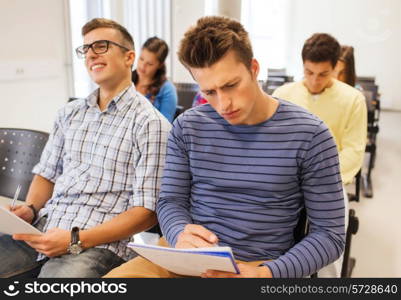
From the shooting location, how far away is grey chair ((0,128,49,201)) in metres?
1.71

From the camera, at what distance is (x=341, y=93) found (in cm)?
216

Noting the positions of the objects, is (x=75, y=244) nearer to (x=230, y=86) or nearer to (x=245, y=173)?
(x=245, y=173)

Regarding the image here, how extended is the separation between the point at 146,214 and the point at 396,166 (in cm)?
413

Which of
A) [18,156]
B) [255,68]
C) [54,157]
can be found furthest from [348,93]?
[18,156]

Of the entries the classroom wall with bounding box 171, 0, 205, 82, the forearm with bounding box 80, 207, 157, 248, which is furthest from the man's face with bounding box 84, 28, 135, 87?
the classroom wall with bounding box 171, 0, 205, 82

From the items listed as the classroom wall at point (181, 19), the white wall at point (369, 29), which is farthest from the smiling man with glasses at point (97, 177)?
the white wall at point (369, 29)

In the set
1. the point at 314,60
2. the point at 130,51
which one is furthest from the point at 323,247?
the point at 314,60

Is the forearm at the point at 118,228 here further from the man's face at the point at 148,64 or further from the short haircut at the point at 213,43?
the man's face at the point at 148,64

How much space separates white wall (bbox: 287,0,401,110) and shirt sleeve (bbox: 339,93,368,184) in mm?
6397

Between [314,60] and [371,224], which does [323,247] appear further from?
[371,224]

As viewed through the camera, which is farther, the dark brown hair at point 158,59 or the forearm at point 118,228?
the dark brown hair at point 158,59

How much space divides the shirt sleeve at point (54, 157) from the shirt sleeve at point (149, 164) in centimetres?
40

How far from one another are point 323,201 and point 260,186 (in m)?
0.18

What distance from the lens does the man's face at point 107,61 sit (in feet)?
4.83
